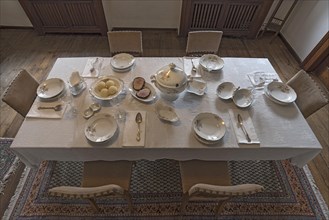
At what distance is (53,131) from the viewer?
1.21 m

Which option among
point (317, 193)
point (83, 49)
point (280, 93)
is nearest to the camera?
point (280, 93)

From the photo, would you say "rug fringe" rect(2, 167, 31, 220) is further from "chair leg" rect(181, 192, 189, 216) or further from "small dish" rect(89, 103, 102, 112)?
"chair leg" rect(181, 192, 189, 216)

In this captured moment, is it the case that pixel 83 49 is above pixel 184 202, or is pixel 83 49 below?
below

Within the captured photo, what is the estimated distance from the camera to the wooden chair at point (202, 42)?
195 centimetres

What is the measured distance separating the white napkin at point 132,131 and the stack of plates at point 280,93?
88cm

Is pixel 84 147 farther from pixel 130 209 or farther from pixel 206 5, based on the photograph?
pixel 206 5

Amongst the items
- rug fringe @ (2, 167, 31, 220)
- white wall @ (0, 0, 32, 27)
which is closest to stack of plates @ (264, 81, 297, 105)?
rug fringe @ (2, 167, 31, 220)

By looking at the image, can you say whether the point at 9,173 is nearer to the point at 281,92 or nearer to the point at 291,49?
the point at 281,92

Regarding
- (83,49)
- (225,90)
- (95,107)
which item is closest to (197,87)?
(225,90)

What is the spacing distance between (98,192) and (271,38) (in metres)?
3.53

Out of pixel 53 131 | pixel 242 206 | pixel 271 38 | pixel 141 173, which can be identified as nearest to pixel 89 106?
pixel 53 131

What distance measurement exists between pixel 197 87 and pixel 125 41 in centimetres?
94

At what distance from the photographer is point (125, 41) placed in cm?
196

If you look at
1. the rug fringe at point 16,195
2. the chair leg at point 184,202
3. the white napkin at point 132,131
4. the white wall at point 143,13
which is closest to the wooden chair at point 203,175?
the chair leg at point 184,202
